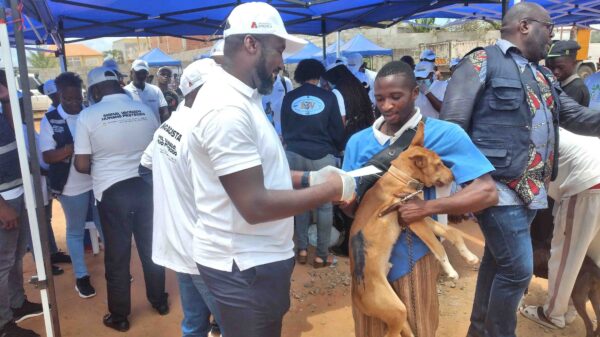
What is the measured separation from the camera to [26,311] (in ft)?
11.7

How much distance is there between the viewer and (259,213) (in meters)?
1.39

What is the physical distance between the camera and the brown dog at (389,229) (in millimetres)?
1749

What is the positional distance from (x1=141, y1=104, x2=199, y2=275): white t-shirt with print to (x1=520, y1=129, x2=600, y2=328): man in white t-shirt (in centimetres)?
225

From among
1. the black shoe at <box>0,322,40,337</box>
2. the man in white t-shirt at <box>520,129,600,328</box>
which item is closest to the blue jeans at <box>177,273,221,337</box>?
the black shoe at <box>0,322,40,337</box>

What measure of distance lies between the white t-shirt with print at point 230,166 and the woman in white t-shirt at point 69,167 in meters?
2.65

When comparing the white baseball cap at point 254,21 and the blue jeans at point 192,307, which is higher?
the white baseball cap at point 254,21

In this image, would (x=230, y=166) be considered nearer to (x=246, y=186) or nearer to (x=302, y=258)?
(x=246, y=186)

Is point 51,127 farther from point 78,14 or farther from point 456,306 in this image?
point 456,306

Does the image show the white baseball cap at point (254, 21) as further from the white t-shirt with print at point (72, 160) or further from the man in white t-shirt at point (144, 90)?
the man in white t-shirt at point (144, 90)

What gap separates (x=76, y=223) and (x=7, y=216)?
0.99 metres

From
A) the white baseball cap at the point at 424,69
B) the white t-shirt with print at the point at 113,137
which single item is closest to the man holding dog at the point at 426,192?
the white t-shirt with print at the point at 113,137

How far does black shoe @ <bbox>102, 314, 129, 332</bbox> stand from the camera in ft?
11.1

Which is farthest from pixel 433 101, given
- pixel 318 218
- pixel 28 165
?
pixel 28 165

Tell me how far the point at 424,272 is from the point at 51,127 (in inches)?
130
